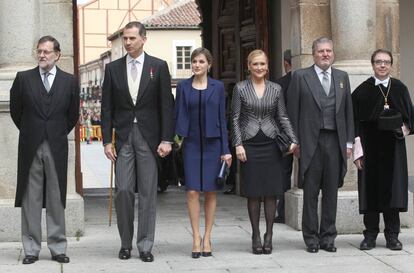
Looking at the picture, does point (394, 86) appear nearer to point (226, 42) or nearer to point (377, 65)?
point (377, 65)

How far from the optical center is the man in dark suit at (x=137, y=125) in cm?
813

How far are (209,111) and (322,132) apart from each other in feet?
3.67

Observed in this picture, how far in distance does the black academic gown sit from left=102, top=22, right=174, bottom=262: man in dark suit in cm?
185

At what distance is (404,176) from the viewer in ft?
28.6

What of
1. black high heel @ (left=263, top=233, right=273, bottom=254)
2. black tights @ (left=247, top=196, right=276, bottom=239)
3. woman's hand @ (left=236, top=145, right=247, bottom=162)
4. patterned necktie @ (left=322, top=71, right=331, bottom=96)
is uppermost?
patterned necktie @ (left=322, top=71, right=331, bottom=96)

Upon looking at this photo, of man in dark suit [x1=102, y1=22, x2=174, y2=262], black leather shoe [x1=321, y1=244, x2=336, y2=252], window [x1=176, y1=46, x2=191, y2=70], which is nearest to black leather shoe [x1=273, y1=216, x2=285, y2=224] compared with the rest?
black leather shoe [x1=321, y1=244, x2=336, y2=252]

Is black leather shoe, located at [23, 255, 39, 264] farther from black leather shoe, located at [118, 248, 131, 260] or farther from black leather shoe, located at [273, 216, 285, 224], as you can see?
black leather shoe, located at [273, 216, 285, 224]

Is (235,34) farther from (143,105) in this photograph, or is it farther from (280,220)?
(143,105)

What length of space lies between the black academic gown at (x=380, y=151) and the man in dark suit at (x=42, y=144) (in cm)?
270

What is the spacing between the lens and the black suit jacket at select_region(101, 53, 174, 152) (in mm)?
8133

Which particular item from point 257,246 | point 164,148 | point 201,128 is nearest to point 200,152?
point 201,128

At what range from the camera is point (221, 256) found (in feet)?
27.3

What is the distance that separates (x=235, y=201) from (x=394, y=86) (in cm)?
490

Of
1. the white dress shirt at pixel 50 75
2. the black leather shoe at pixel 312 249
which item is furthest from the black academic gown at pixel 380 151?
the white dress shirt at pixel 50 75
